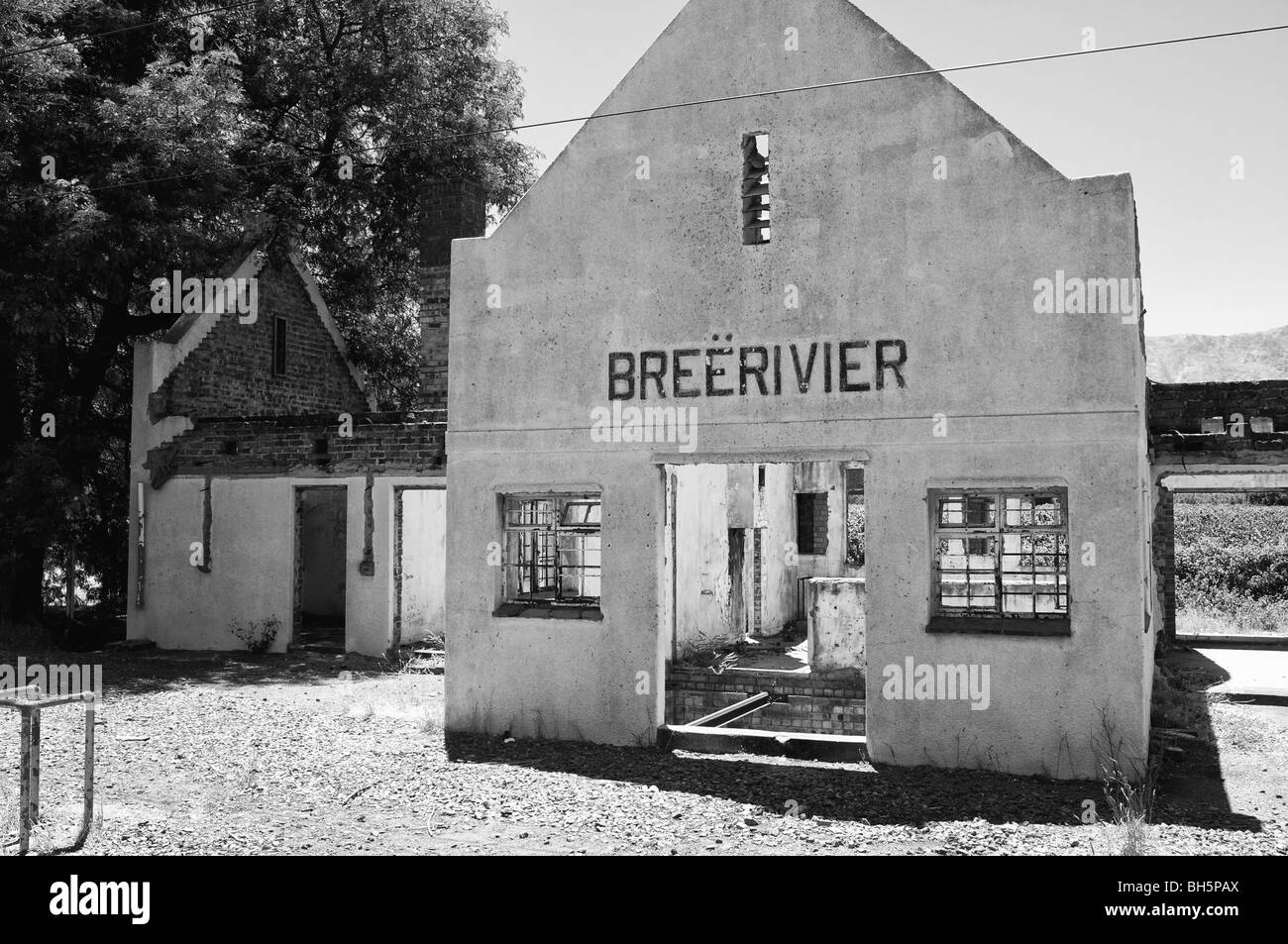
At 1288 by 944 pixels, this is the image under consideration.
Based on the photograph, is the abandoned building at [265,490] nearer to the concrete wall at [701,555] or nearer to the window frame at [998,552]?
the concrete wall at [701,555]

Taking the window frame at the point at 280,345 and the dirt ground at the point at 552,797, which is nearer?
the dirt ground at the point at 552,797

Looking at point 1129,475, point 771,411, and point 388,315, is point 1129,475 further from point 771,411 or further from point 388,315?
point 388,315

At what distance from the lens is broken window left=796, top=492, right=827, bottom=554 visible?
77.3 feet

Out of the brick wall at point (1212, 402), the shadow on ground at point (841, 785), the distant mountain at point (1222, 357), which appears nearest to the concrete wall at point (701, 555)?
the shadow on ground at point (841, 785)

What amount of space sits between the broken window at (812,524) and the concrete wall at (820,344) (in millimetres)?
13740

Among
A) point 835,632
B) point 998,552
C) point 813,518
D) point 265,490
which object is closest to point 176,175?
point 265,490

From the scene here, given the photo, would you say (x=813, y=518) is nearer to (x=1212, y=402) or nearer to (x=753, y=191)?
(x=1212, y=402)

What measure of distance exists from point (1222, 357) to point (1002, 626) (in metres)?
102

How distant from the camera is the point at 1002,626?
349 inches

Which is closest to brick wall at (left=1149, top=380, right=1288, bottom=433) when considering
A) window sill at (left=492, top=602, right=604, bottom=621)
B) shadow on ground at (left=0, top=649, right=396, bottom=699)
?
window sill at (left=492, top=602, right=604, bottom=621)

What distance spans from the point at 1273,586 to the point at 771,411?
18.5 metres

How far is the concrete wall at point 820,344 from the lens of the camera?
870 cm

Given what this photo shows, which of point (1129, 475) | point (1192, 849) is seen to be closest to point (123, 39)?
point (1129, 475)

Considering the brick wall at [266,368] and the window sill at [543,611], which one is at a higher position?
the brick wall at [266,368]
